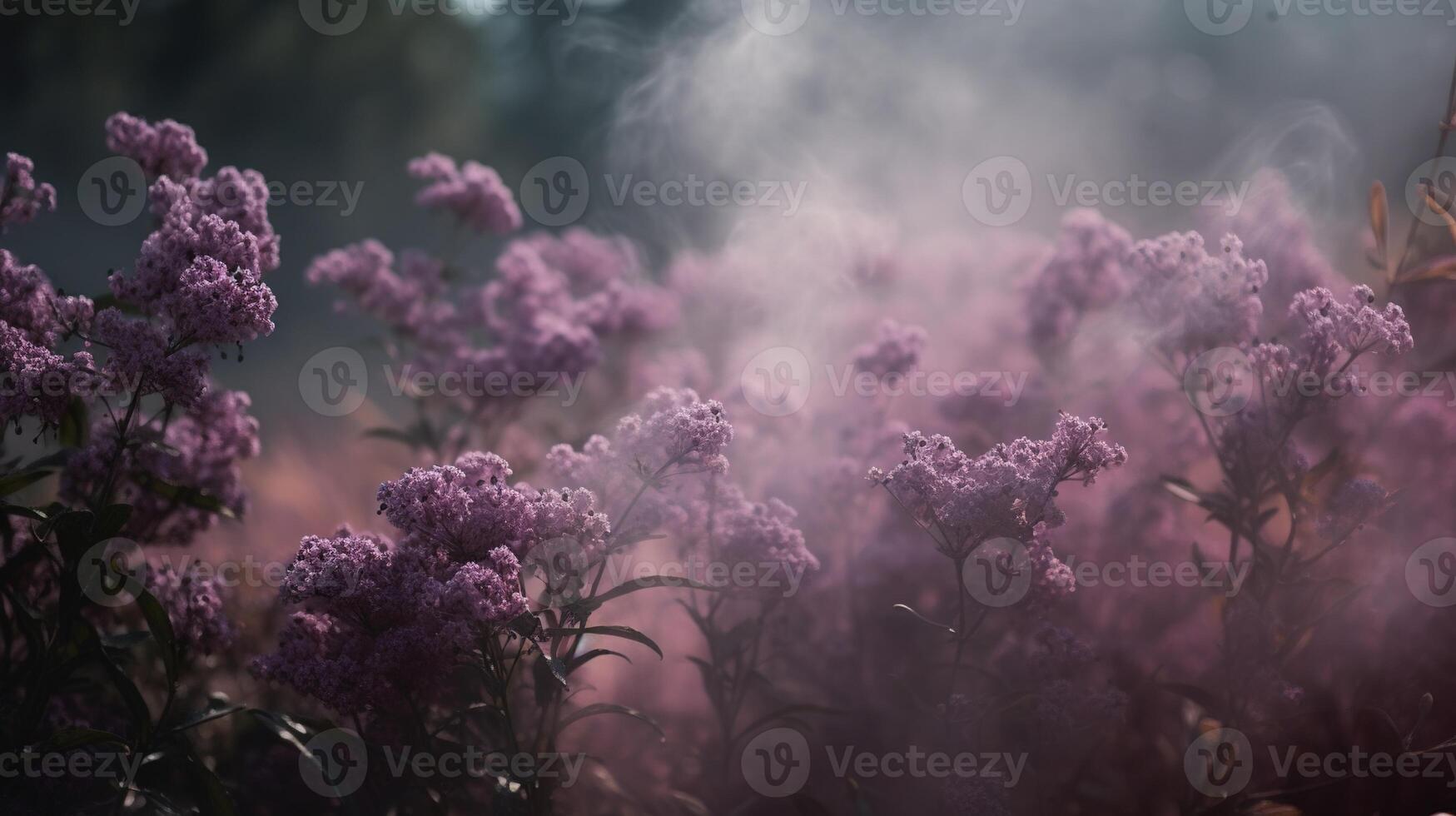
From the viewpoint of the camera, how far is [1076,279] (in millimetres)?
3391

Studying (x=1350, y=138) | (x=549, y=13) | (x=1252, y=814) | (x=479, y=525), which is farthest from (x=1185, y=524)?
(x=549, y=13)

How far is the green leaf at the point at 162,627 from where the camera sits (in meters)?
2.07

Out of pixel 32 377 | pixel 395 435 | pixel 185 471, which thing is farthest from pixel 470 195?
pixel 32 377

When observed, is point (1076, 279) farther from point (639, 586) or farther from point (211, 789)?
point (211, 789)

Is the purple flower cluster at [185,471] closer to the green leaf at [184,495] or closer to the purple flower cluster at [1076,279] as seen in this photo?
the green leaf at [184,495]

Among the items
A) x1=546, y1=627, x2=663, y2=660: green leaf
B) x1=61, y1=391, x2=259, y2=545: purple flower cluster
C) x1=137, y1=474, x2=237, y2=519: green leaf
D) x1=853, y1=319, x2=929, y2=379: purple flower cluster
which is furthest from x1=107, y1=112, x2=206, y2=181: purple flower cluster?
x1=853, y1=319, x2=929, y2=379: purple flower cluster

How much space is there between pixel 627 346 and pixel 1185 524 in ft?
7.64

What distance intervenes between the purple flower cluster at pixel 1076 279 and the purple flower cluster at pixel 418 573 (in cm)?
211

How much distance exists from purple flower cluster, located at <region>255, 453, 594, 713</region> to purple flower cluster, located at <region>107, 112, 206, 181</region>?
1.24 metres

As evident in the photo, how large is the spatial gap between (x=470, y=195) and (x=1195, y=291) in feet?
8.16

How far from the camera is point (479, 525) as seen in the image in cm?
199

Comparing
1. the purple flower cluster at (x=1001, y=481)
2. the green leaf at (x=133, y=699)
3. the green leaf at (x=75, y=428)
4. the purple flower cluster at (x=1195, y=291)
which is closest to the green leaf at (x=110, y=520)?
the green leaf at (x=133, y=699)

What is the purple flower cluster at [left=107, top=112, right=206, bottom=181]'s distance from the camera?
2.54m

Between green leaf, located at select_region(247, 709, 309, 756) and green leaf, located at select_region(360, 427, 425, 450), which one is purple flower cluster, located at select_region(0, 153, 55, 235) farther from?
green leaf, located at select_region(247, 709, 309, 756)
